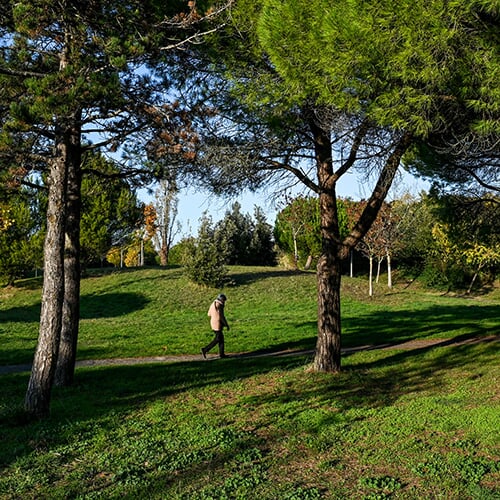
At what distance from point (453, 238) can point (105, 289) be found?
19050mm

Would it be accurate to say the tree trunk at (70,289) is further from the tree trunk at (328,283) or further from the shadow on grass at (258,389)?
the tree trunk at (328,283)

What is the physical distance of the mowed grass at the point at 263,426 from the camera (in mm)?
4469

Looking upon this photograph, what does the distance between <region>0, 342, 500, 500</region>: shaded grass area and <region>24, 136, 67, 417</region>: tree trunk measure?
33cm

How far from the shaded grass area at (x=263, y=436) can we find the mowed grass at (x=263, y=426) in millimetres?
20

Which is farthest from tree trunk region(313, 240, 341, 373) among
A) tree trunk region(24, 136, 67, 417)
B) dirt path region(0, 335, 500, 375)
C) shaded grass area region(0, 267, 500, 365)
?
tree trunk region(24, 136, 67, 417)

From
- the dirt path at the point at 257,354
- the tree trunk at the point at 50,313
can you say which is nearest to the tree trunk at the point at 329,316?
the dirt path at the point at 257,354

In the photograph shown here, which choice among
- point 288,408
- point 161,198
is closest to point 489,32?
point 288,408

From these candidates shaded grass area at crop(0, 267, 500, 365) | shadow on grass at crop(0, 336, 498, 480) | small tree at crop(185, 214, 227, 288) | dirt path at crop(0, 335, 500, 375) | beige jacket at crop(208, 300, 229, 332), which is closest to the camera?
shadow on grass at crop(0, 336, 498, 480)

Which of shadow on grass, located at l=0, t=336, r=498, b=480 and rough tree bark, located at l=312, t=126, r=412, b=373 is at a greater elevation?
rough tree bark, located at l=312, t=126, r=412, b=373

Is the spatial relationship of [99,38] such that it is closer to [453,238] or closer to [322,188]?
[322,188]

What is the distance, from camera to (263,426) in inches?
243

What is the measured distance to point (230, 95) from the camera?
8539 millimetres

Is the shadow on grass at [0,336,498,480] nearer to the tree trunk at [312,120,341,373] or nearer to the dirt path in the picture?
the tree trunk at [312,120,341,373]

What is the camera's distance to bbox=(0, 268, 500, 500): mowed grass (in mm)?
4469
